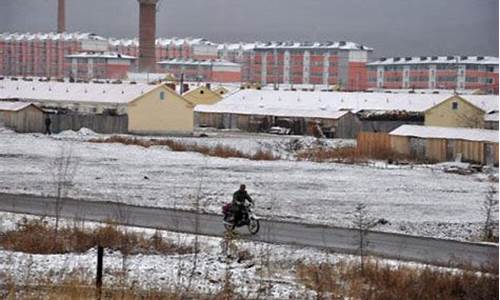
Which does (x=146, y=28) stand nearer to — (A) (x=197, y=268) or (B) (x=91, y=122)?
(B) (x=91, y=122)

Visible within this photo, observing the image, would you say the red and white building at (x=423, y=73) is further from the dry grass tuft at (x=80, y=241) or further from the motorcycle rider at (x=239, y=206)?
the dry grass tuft at (x=80, y=241)

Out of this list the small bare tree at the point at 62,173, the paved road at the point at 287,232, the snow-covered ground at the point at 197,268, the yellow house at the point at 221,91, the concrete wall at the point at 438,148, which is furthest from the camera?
the yellow house at the point at 221,91

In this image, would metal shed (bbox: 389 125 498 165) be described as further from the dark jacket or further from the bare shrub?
the dark jacket

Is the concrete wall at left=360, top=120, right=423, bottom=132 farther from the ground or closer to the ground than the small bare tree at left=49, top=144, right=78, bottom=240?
farther from the ground

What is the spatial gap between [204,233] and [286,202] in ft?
17.0

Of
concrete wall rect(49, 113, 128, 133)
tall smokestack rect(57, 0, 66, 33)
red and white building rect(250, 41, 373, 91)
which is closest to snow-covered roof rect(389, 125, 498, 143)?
concrete wall rect(49, 113, 128, 133)

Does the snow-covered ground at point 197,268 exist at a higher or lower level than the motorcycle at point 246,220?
lower

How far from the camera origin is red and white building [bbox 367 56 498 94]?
216ft

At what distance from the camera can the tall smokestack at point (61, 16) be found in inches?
3008

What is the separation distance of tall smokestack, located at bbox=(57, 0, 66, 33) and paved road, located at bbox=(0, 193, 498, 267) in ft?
210

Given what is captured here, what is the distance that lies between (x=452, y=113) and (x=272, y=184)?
70.1 ft

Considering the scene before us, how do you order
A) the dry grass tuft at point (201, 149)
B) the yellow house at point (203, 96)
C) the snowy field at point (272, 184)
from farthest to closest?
the yellow house at point (203, 96)
the dry grass tuft at point (201, 149)
the snowy field at point (272, 184)

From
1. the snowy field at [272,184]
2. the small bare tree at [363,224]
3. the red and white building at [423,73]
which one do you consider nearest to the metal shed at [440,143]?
the snowy field at [272,184]

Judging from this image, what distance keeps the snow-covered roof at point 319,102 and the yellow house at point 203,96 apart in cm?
192
